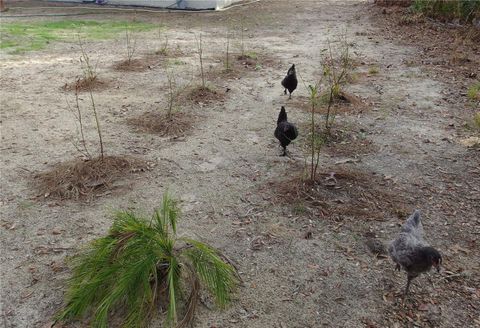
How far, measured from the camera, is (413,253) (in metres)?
Result: 2.62

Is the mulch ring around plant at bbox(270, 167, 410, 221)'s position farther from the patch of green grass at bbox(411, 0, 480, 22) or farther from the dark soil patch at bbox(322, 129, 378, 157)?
the patch of green grass at bbox(411, 0, 480, 22)

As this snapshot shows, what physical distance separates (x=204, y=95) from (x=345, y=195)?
329 cm

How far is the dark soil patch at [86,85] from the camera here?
6.91 meters

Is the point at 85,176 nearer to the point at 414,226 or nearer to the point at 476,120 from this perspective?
the point at 414,226

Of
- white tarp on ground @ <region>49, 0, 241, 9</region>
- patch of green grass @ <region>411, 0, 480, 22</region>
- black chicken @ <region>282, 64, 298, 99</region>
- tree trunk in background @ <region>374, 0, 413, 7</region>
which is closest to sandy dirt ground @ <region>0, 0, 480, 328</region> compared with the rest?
black chicken @ <region>282, 64, 298, 99</region>

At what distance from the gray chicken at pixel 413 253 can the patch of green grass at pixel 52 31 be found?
9027 mm

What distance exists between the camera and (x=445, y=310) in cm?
280

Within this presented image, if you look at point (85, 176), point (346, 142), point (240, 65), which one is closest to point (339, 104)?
point (346, 142)

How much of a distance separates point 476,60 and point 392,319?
23.4ft

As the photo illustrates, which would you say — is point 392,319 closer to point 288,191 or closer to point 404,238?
point 404,238

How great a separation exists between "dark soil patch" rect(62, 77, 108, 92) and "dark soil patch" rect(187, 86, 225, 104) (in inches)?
63.5

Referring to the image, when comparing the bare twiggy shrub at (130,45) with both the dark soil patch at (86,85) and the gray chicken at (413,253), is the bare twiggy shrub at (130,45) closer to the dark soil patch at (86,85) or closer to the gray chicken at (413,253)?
the dark soil patch at (86,85)

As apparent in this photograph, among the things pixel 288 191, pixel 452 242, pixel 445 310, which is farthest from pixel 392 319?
pixel 288 191

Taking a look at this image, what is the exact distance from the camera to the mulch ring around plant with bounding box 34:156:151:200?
13.3 ft
